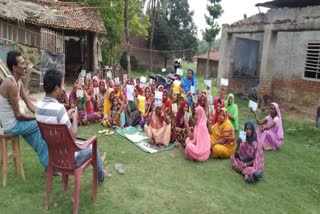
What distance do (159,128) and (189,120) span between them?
2.15 ft

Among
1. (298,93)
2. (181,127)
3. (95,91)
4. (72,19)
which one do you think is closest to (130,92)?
(95,91)

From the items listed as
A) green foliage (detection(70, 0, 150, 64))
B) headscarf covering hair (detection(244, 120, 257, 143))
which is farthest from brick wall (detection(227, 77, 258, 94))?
headscarf covering hair (detection(244, 120, 257, 143))

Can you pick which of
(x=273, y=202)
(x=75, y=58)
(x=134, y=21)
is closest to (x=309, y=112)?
(x=273, y=202)

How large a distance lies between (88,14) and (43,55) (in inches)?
209

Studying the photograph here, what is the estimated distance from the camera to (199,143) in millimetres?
5688

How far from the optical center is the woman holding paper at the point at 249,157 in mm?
4930

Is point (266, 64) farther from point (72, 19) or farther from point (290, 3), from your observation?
point (72, 19)

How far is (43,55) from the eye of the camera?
11.3m

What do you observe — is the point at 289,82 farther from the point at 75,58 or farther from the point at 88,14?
the point at 75,58

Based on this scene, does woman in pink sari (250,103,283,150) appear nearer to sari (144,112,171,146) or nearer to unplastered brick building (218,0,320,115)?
sari (144,112,171,146)

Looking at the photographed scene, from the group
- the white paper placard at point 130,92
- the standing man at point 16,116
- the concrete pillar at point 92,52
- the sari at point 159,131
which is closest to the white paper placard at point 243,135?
the sari at point 159,131

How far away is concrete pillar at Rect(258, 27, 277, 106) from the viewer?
10.8 m

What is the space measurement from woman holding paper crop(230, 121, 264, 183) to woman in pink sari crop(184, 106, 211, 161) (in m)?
0.52

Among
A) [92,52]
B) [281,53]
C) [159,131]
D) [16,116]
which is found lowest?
[159,131]
